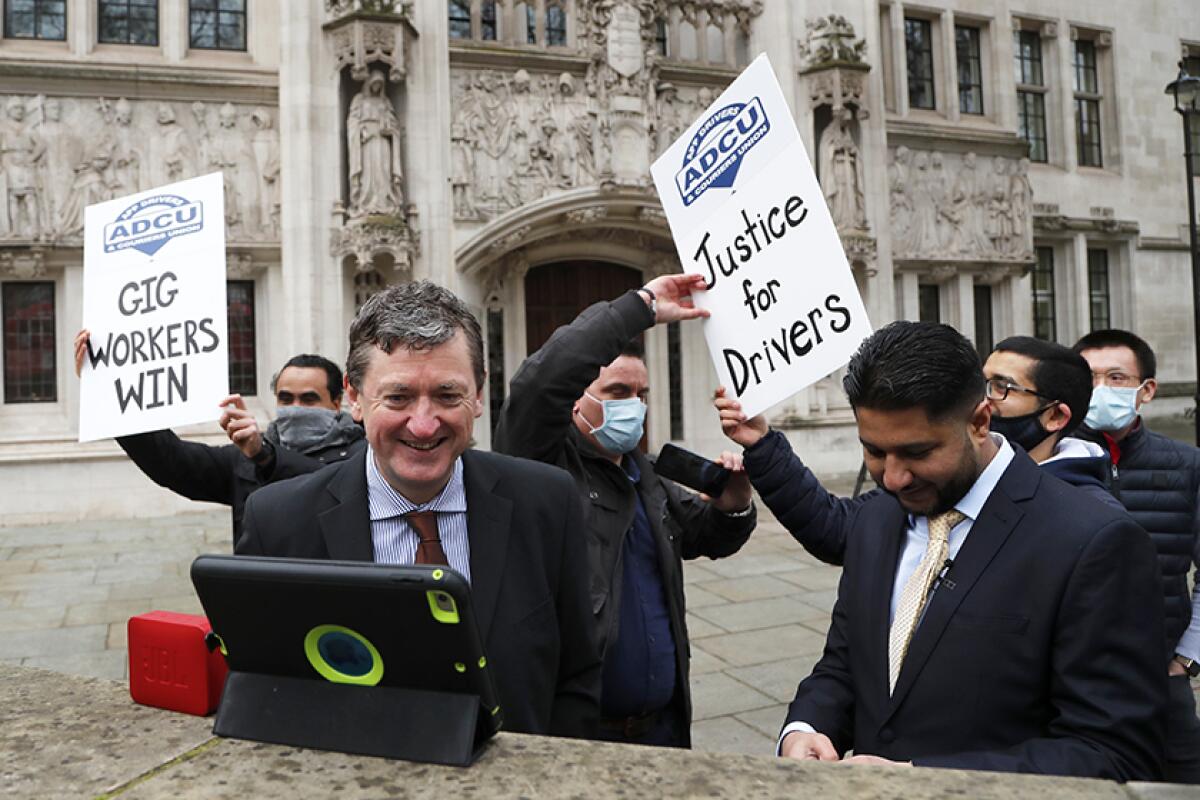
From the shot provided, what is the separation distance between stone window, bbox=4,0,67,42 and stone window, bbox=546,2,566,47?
19.9 feet

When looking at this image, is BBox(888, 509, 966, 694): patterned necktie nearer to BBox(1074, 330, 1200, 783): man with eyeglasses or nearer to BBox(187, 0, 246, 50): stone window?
BBox(1074, 330, 1200, 783): man with eyeglasses

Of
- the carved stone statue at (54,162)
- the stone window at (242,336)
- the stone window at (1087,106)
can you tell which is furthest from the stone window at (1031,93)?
the carved stone statue at (54,162)

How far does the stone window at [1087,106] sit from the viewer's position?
57.2ft

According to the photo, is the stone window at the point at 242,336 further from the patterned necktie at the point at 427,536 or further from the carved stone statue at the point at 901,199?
the patterned necktie at the point at 427,536

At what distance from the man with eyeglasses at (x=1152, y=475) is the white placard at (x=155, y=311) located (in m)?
3.24

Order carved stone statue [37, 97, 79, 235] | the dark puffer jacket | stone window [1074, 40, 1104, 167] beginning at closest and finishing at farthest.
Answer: the dark puffer jacket, carved stone statue [37, 97, 79, 235], stone window [1074, 40, 1104, 167]

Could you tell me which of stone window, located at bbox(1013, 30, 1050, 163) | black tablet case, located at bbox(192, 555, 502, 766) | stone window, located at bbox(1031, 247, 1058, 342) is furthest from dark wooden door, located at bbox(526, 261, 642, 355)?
black tablet case, located at bbox(192, 555, 502, 766)

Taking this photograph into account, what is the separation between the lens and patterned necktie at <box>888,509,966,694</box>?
5.94 feet

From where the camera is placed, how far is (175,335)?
3.38m

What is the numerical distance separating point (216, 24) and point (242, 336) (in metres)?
4.06

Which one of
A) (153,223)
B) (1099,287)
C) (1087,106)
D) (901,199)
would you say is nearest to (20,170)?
(153,223)

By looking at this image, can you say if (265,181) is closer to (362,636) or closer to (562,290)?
(562,290)

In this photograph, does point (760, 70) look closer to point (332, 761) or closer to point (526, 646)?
point (526, 646)

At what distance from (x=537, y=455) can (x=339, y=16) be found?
33.0ft
